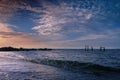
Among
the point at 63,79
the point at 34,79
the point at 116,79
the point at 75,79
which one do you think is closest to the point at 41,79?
the point at 34,79

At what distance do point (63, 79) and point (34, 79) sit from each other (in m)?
2.16

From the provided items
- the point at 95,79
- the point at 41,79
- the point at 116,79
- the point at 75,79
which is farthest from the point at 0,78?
the point at 116,79

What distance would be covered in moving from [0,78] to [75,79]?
5.64 m

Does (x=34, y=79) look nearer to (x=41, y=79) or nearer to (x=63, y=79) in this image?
(x=41, y=79)

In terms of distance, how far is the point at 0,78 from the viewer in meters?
15.1

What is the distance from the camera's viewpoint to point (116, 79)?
50.6ft

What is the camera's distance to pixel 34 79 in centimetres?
1491

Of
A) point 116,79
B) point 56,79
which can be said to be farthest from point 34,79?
point 116,79

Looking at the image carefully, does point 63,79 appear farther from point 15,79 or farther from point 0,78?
point 0,78

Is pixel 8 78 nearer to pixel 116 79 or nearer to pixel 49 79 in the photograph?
Result: pixel 49 79

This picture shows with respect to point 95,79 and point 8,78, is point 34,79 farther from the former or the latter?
point 95,79

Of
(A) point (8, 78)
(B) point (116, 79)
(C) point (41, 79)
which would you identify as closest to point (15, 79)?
(A) point (8, 78)

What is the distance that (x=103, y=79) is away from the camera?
15398mm

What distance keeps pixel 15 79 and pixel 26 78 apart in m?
0.84
